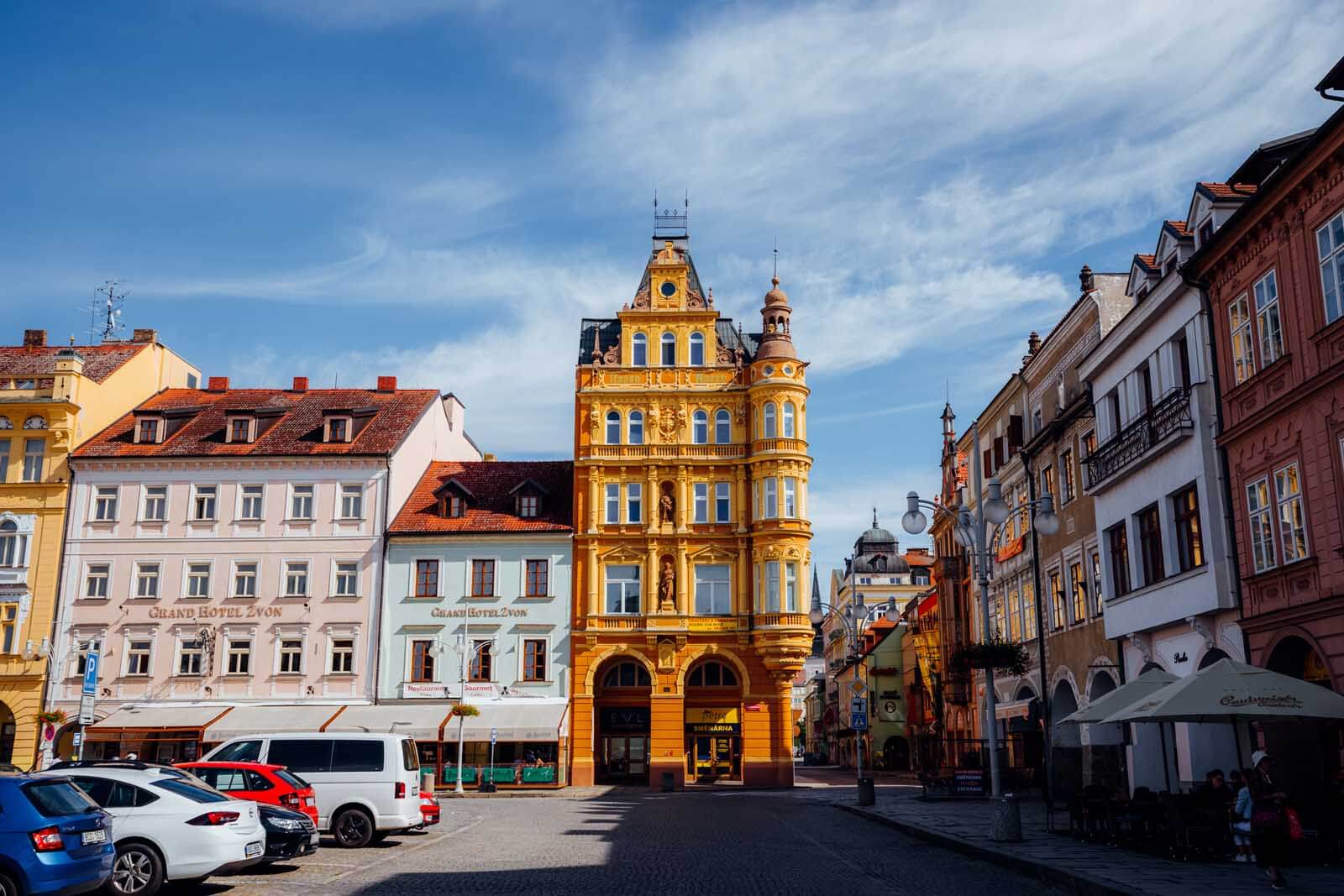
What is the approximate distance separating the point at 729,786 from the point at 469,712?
11525 mm

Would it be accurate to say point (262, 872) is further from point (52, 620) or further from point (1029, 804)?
point (52, 620)

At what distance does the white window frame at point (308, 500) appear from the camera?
52.1 m

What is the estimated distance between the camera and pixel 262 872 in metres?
18.7

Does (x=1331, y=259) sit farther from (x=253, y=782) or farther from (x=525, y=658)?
(x=525, y=658)

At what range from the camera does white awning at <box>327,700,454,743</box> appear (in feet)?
156

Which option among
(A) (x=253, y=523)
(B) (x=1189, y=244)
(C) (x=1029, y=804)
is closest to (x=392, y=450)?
(A) (x=253, y=523)

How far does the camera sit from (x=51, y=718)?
159 ft

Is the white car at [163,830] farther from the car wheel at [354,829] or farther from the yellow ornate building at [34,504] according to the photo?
the yellow ornate building at [34,504]

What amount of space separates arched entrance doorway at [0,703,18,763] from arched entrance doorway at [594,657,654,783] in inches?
931

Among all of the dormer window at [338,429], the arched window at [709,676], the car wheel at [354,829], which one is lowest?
the car wheel at [354,829]

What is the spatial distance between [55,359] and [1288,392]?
5054 centimetres

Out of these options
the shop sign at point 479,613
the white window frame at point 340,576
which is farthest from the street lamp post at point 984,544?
the white window frame at point 340,576

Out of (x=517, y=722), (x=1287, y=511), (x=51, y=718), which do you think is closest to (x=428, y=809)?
(x=1287, y=511)

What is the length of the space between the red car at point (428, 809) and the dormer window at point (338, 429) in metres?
30.0
